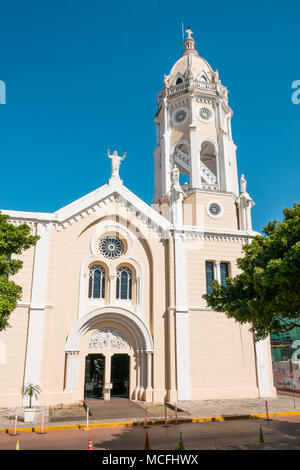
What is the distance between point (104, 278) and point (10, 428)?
407 inches

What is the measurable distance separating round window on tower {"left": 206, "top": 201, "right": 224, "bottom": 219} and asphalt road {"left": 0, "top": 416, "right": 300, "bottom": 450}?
14.5 m

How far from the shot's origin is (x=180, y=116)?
31172 millimetres

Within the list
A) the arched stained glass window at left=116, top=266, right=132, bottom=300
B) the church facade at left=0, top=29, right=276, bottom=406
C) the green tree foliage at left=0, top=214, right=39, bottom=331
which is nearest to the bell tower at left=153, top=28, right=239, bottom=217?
the church facade at left=0, top=29, right=276, bottom=406

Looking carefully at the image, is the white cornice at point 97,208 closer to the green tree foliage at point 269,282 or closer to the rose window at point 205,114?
the green tree foliage at point 269,282

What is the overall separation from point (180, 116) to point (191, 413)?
22.8 meters

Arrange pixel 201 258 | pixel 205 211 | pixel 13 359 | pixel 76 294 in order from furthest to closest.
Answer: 1. pixel 205 211
2. pixel 201 258
3. pixel 76 294
4. pixel 13 359

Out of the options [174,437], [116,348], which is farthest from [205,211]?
[174,437]

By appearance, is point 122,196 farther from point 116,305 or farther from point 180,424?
point 180,424

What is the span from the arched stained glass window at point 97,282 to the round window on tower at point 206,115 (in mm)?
15559

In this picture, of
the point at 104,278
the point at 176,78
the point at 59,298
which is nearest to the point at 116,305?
the point at 104,278

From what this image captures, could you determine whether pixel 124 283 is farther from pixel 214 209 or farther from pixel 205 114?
pixel 205 114

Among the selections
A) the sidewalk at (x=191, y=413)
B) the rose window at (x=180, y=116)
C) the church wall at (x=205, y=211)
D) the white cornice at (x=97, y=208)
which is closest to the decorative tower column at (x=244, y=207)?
the church wall at (x=205, y=211)

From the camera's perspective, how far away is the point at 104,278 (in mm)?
23422

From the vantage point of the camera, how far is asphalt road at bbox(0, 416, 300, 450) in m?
12.2
